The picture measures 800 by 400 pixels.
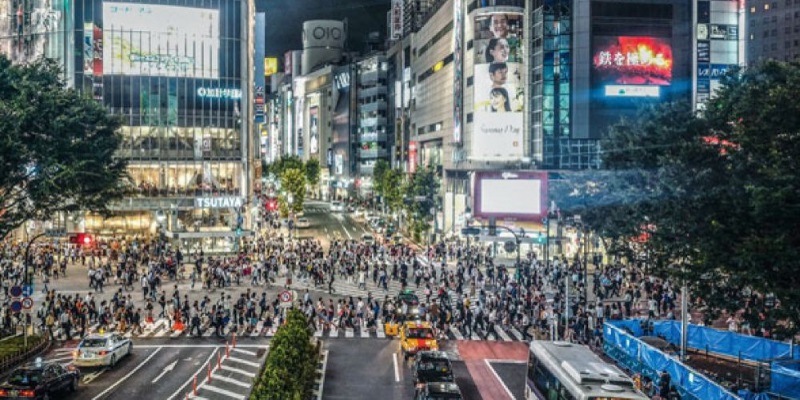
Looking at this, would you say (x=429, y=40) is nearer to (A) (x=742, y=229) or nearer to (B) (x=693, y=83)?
(B) (x=693, y=83)

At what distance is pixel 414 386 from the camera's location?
92.0 feet

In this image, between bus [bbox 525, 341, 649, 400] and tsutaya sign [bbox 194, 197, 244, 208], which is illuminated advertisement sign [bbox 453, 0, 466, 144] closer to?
tsutaya sign [bbox 194, 197, 244, 208]

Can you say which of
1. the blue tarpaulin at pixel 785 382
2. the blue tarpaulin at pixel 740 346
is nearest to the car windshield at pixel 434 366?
the blue tarpaulin at pixel 740 346

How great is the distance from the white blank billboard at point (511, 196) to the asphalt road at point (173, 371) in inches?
1420

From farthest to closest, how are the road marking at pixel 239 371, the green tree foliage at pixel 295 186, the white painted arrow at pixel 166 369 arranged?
1. the green tree foliage at pixel 295 186
2. the road marking at pixel 239 371
3. the white painted arrow at pixel 166 369

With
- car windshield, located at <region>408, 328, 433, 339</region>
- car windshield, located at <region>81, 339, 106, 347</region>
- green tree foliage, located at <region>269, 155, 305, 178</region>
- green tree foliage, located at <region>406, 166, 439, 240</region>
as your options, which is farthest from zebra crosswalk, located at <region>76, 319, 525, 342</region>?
green tree foliage, located at <region>269, 155, 305, 178</region>

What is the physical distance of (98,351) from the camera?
2942 cm

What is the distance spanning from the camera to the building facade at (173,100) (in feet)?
250

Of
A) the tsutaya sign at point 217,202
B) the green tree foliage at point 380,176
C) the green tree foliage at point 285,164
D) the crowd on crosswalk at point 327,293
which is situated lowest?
the crowd on crosswalk at point 327,293

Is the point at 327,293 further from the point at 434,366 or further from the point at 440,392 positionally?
the point at 440,392

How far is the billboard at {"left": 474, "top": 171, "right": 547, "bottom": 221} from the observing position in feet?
219

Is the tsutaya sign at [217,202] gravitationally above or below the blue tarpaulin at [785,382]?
above

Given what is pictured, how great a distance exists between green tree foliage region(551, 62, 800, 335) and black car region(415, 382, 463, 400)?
8.99m

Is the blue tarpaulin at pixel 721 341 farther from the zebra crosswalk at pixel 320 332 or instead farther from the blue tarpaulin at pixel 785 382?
the zebra crosswalk at pixel 320 332
